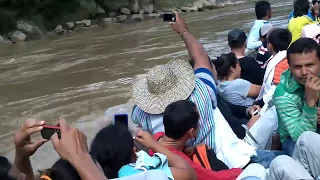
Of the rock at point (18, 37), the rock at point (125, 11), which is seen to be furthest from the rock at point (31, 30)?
the rock at point (125, 11)

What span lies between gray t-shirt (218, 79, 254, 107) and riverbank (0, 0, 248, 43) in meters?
15.4

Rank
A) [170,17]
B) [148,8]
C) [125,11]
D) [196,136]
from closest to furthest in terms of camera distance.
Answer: [196,136]
[170,17]
[125,11]
[148,8]

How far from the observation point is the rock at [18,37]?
18598mm

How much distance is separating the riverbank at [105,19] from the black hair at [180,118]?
54.8 ft

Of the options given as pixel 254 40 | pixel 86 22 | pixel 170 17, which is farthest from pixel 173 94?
pixel 86 22

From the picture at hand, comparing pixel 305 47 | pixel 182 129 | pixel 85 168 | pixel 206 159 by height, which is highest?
pixel 305 47

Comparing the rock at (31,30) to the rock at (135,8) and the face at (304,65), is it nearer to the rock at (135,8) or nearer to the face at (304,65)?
the rock at (135,8)

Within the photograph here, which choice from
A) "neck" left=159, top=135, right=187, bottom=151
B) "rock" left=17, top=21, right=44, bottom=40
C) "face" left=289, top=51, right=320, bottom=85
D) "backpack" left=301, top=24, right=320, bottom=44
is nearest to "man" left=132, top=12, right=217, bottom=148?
"neck" left=159, top=135, right=187, bottom=151

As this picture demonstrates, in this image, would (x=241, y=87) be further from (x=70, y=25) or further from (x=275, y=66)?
(x=70, y=25)

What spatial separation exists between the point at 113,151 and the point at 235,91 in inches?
82.7

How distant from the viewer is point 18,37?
736 inches

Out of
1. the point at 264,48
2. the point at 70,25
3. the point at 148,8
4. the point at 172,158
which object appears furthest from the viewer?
the point at 148,8

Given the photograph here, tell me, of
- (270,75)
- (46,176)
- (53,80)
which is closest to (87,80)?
(53,80)

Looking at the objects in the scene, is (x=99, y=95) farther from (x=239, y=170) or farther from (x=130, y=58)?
(x=239, y=170)
